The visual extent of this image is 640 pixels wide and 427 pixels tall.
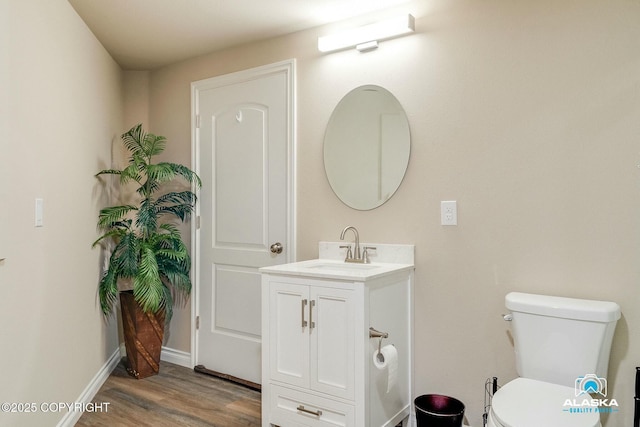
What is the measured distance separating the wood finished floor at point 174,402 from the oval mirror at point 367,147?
55.0 inches

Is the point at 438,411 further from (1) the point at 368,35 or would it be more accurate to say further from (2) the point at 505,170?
(1) the point at 368,35

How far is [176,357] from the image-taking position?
361cm

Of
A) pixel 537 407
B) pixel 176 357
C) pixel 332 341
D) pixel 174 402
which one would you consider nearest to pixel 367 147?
pixel 332 341

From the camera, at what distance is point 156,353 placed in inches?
131

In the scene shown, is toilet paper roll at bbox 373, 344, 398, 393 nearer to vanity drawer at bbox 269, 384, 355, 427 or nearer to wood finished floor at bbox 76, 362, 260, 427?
vanity drawer at bbox 269, 384, 355, 427

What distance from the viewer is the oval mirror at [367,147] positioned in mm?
2592

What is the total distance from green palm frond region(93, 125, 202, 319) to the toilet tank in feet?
7.14

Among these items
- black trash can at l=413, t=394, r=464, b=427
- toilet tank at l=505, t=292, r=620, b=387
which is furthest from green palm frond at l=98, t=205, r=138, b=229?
toilet tank at l=505, t=292, r=620, b=387

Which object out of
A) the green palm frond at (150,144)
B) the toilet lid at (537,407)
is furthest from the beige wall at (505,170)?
the green palm frond at (150,144)

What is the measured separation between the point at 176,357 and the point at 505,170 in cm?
274

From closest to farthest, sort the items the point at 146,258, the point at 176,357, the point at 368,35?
the point at 368,35
the point at 146,258
the point at 176,357

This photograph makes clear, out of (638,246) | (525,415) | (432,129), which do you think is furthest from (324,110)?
(525,415)

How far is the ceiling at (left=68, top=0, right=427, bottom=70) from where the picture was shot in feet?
8.66

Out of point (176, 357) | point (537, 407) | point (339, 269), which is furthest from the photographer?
point (176, 357)
